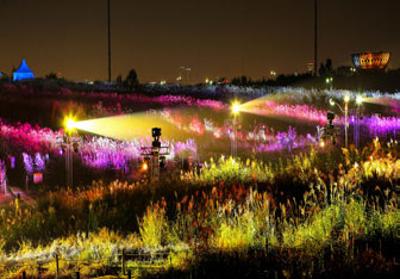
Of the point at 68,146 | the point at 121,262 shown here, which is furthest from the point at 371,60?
the point at 121,262

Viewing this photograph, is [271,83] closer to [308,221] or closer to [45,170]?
[45,170]

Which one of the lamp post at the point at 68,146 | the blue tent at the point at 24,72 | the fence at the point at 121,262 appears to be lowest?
the fence at the point at 121,262

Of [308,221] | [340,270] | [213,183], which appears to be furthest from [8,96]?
[340,270]

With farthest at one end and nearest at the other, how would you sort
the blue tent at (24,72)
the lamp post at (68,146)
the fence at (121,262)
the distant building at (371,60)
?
1. the distant building at (371,60)
2. the blue tent at (24,72)
3. the lamp post at (68,146)
4. the fence at (121,262)

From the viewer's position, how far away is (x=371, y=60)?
6141 cm

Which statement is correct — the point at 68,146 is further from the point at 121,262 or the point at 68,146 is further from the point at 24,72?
the point at 24,72

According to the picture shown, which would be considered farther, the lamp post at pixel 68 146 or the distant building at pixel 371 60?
the distant building at pixel 371 60

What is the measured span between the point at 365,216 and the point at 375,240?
2.64 feet

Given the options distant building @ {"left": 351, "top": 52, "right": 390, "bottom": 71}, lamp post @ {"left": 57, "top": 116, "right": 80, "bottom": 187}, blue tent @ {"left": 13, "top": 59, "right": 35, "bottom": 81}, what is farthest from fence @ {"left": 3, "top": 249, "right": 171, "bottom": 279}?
distant building @ {"left": 351, "top": 52, "right": 390, "bottom": 71}

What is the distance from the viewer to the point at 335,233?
10039 mm

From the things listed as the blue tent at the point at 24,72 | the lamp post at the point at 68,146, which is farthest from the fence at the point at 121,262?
the blue tent at the point at 24,72

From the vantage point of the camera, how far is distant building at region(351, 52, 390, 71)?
200ft

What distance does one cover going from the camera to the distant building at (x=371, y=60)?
60.9m

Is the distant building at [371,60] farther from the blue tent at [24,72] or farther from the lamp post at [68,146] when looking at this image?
the lamp post at [68,146]
